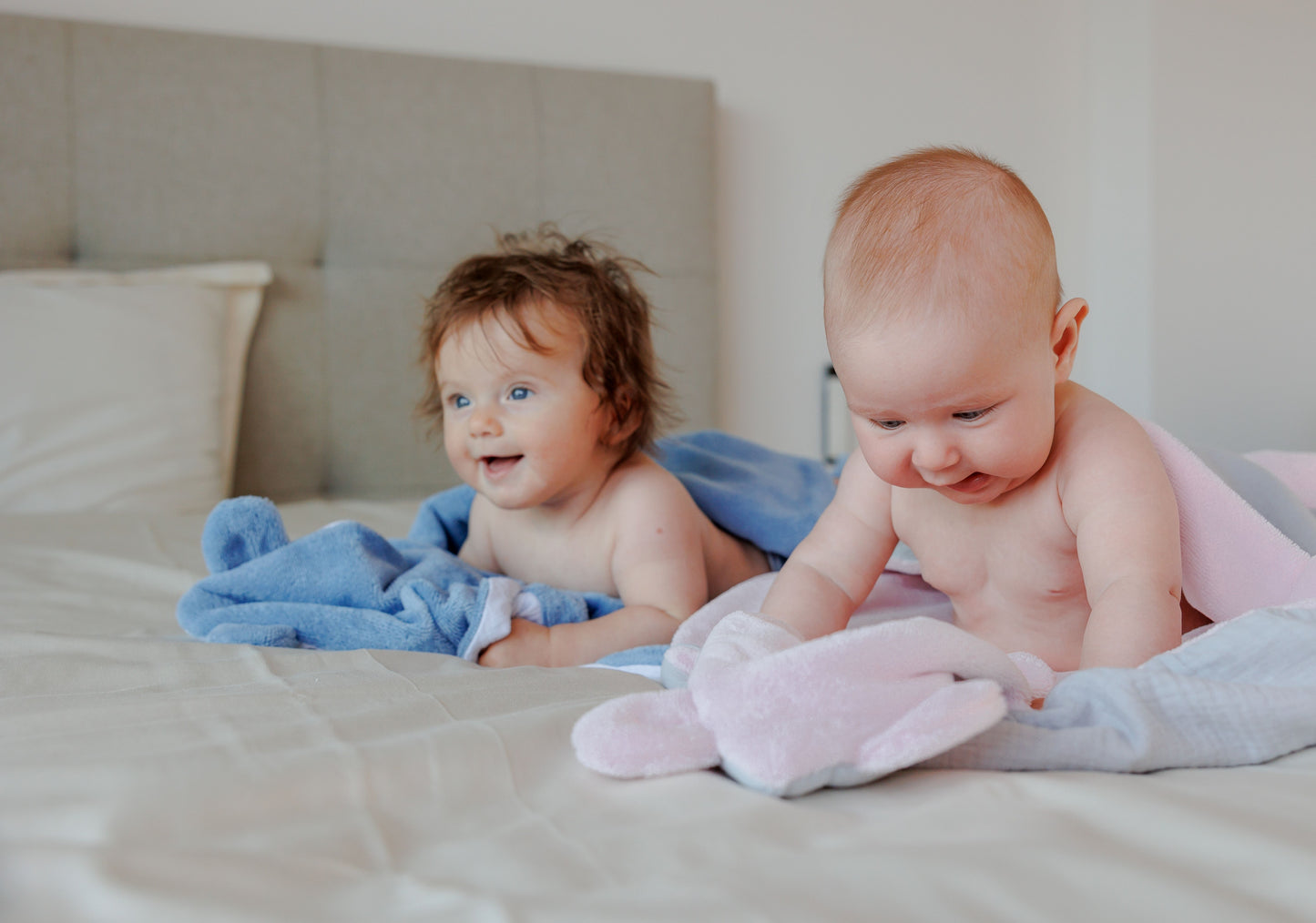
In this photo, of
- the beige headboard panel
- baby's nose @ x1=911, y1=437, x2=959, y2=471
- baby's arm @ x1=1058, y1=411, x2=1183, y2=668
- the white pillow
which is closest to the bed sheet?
baby's arm @ x1=1058, y1=411, x2=1183, y2=668

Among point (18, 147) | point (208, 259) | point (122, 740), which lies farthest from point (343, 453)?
point (122, 740)

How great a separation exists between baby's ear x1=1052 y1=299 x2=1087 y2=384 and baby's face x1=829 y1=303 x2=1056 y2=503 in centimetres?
2

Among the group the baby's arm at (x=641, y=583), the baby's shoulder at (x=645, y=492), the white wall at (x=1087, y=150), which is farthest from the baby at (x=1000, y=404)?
the white wall at (x=1087, y=150)

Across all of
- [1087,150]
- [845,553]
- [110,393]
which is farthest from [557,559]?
[1087,150]

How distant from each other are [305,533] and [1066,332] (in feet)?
3.56

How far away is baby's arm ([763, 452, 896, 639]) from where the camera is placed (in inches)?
35.4

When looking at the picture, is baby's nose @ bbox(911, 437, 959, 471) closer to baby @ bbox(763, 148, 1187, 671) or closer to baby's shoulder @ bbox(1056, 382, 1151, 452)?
baby @ bbox(763, 148, 1187, 671)

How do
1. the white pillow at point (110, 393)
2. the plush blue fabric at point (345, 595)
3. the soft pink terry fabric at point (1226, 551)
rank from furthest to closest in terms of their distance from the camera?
the white pillow at point (110, 393)
the plush blue fabric at point (345, 595)
the soft pink terry fabric at point (1226, 551)

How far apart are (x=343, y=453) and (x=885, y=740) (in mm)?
1756

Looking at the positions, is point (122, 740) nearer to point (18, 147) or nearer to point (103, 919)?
point (103, 919)

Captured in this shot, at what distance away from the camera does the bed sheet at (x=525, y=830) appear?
382 millimetres

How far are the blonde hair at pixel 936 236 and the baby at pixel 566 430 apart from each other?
42 centimetres

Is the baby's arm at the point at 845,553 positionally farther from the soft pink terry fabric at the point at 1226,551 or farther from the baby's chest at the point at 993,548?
the soft pink terry fabric at the point at 1226,551

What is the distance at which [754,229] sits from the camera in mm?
2645
